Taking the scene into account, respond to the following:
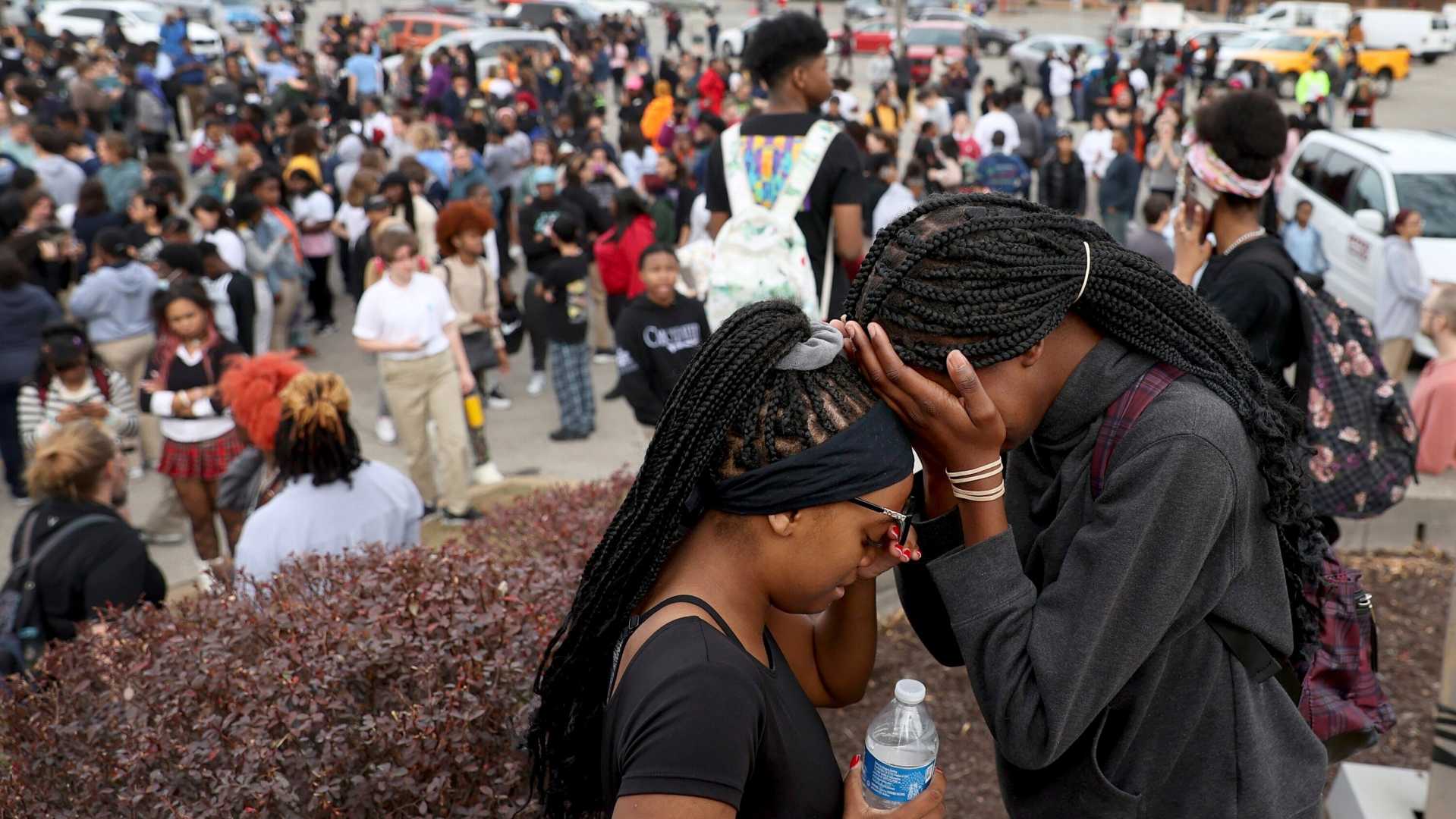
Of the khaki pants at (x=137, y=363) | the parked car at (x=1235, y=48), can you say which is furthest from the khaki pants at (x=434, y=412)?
the parked car at (x=1235, y=48)

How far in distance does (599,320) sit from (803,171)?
7.08 metres

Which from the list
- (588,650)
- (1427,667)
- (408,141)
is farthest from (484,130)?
(588,650)

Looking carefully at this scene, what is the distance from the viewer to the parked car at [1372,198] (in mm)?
10680

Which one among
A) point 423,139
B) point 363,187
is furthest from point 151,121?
point 363,187

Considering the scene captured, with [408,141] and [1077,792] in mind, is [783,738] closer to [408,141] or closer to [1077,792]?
[1077,792]

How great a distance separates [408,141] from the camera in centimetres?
1534

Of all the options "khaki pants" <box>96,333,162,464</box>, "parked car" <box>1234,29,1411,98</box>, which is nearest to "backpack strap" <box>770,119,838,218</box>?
"khaki pants" <box>96,333,162,464</box>

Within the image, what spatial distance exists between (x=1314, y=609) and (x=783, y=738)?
1197 mm

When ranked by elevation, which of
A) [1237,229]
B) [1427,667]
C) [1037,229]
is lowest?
[1427,667]

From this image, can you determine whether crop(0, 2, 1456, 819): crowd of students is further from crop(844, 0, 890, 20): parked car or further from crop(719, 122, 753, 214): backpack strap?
crop(844, 0, 890, 20): parked car

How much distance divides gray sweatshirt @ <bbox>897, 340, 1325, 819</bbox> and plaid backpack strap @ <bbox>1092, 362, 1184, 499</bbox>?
1cm

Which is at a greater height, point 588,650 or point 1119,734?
point 588,650

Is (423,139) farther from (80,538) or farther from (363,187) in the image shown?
(80,538)

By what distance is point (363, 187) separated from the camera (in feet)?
37.1
